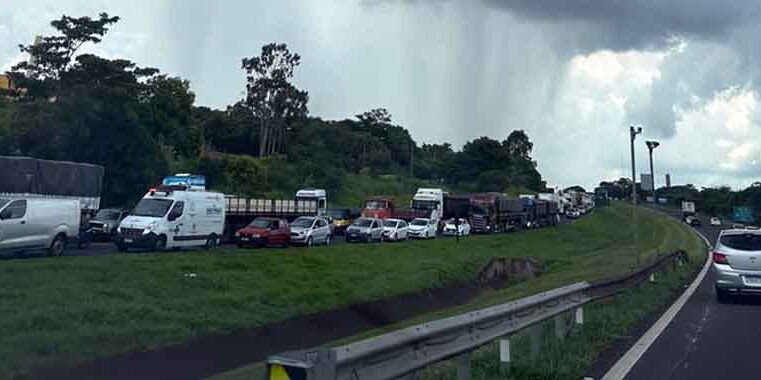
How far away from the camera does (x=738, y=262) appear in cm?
1898

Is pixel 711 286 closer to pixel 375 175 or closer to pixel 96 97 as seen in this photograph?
pixel 96 97

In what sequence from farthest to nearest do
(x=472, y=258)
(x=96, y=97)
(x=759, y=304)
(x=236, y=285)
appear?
1. (x=96, y=97)
2. (x=472, y=258)
3. (x=236, y=285)
4. (x=759, y=304)

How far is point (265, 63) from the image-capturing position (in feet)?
276

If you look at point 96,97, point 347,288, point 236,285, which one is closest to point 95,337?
point 236,285

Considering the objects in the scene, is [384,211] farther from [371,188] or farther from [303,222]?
[371,188]

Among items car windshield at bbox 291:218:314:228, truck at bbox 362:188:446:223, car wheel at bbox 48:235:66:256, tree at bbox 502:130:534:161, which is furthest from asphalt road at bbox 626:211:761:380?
tree at bbox 502:130:534:161

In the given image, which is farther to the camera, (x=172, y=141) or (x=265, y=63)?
(x=265, y=63)

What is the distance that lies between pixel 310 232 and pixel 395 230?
1177 cm

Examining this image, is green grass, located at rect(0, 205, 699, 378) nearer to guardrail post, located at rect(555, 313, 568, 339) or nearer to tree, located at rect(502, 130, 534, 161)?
guardrail post, located at rect(555, 313, 568, 339)

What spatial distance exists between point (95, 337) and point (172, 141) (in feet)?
172

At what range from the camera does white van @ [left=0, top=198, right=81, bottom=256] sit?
24594mm

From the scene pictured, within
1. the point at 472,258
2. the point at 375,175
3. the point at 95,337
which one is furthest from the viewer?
the point at 375,175

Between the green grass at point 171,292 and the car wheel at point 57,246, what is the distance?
2.03m

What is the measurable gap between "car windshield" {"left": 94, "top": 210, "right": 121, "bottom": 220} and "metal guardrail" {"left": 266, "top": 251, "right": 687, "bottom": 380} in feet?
97.7
